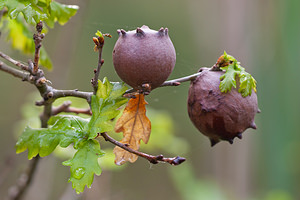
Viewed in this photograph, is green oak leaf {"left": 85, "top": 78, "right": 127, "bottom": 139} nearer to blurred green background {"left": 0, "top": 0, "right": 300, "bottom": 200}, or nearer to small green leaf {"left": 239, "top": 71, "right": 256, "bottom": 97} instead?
small green leaf {"left": 239, "top": 71, "right": 256, "bottom": 97}

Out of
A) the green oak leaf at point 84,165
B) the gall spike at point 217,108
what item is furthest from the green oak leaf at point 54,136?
the gall spike at point 217,108

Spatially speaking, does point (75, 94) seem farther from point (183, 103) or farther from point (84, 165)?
point (183, 103)

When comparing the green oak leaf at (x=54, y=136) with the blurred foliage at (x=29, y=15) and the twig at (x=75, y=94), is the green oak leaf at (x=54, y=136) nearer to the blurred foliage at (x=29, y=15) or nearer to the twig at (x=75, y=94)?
the twig at (x=75, y=94)

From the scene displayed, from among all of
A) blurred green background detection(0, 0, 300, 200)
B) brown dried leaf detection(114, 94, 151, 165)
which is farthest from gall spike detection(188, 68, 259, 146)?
blurred green background detection(0, 0, 300, 200)

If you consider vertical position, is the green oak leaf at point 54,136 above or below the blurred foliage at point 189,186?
above

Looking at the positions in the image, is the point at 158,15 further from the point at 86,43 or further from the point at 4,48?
the point at 4,48

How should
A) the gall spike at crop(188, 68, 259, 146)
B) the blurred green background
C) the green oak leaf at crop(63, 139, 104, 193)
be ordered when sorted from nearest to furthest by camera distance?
the green oak leaf at crop(63, 139, 104, 193) < the gall spike at crop(188, 68, 259, 146) < the blurred green background
